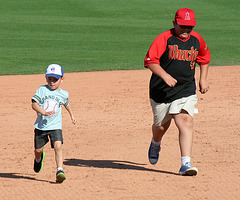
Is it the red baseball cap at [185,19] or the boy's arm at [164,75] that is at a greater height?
the red baseball cap at [185,19]

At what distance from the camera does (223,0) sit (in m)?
39.4

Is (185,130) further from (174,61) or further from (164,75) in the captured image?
(174,61)

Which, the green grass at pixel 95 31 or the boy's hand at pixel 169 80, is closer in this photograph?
the boy's hand at pixel 169 80

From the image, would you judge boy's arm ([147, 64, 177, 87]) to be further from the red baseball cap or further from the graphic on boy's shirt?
the graphic on boy's shirt

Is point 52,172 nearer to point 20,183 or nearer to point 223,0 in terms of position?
point 20,183

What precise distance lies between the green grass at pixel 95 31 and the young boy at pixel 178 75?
34.2ft

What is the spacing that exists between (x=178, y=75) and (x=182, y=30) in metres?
0.64

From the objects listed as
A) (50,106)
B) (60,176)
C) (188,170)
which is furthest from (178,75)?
(60,176)

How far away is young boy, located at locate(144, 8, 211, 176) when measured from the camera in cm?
731

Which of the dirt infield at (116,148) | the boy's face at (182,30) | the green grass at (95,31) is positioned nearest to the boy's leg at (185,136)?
the dirt infield at (116,148)

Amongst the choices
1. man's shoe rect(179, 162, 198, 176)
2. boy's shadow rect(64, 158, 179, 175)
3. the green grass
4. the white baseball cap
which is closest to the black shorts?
the white baseball cap

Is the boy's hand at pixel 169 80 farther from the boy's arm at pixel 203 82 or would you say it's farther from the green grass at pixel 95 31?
the green grass at pixel 95 31

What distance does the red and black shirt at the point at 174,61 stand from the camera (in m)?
7.35

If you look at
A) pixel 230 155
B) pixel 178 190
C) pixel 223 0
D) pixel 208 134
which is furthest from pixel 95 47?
pixel 223 0
